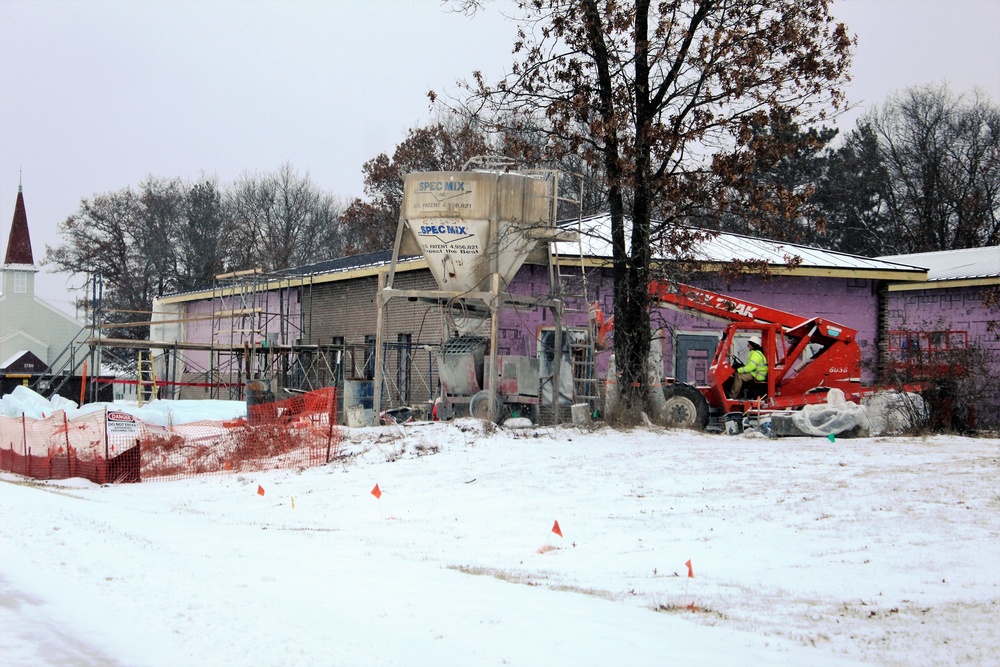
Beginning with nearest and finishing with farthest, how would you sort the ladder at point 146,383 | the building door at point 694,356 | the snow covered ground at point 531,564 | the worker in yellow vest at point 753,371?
the snow covered ground at point 531,564, the worker in yellow vest at point 753,371, the building door at point 694,356, the ladder at point 146,383

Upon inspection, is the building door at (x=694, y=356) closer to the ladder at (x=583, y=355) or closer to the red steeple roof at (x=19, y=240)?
the ladder at (x=583, y=355)

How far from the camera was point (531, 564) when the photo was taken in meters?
10.4

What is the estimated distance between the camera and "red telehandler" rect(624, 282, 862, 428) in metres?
22.1

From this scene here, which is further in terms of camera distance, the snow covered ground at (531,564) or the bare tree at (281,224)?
the bare tree at (281,224)

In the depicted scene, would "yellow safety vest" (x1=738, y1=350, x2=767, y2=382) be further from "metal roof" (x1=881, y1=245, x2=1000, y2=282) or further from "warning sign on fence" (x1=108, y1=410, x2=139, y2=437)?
"warning sign on fence" (x1=108, y1=410, x2=139, y2=437)

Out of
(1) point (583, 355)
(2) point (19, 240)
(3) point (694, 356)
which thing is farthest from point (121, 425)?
(2) point (19, 240)

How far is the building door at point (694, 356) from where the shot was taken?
29000mm

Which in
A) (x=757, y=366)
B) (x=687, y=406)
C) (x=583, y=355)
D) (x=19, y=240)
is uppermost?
(x=19, y=240)

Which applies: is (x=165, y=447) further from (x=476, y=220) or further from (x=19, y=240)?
(x=19, y=240)

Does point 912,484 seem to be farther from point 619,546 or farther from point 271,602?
point 271,602

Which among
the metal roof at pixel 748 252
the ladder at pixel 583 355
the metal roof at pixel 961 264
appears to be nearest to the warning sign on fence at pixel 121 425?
the ladder at pixel 583 355

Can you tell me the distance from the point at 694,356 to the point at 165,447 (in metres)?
14.5

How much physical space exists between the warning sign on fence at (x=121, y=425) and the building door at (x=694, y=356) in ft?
47.9

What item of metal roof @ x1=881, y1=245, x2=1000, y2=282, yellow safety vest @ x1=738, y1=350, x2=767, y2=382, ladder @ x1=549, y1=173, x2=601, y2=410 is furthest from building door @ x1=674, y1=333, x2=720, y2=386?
metal roof @ x1=881, y1=245, x2=1000, y2=282
